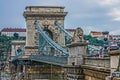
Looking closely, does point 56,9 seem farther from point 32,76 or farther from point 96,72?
point 96,72

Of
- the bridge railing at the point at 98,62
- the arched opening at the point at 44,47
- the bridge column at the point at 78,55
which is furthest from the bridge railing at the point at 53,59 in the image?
the bridge railing at the point at 98,62

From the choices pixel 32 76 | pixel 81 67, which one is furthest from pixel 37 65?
pixel 81 67

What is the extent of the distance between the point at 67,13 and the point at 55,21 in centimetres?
192

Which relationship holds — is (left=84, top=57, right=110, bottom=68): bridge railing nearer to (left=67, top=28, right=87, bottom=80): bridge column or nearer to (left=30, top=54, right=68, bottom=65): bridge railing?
(left=67, top=28, right=87, bottom=80): bridge column

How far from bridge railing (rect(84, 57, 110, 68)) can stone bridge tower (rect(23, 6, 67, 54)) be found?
37582 millimetres

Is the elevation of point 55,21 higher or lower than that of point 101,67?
higher

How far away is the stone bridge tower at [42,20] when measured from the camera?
63375mm

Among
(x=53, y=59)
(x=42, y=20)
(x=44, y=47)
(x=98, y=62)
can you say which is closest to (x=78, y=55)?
(x=98, y=62)

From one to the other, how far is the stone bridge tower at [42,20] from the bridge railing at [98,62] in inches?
1480

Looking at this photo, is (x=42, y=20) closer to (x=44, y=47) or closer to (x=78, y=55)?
(x=44, y=47)

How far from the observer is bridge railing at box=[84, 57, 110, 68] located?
64.6 ft

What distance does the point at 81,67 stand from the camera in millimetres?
26000

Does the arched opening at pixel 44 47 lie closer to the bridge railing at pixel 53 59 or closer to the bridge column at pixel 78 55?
the bridge railing at pixel 53 59

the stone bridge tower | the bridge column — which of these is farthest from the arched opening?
the bridge column
